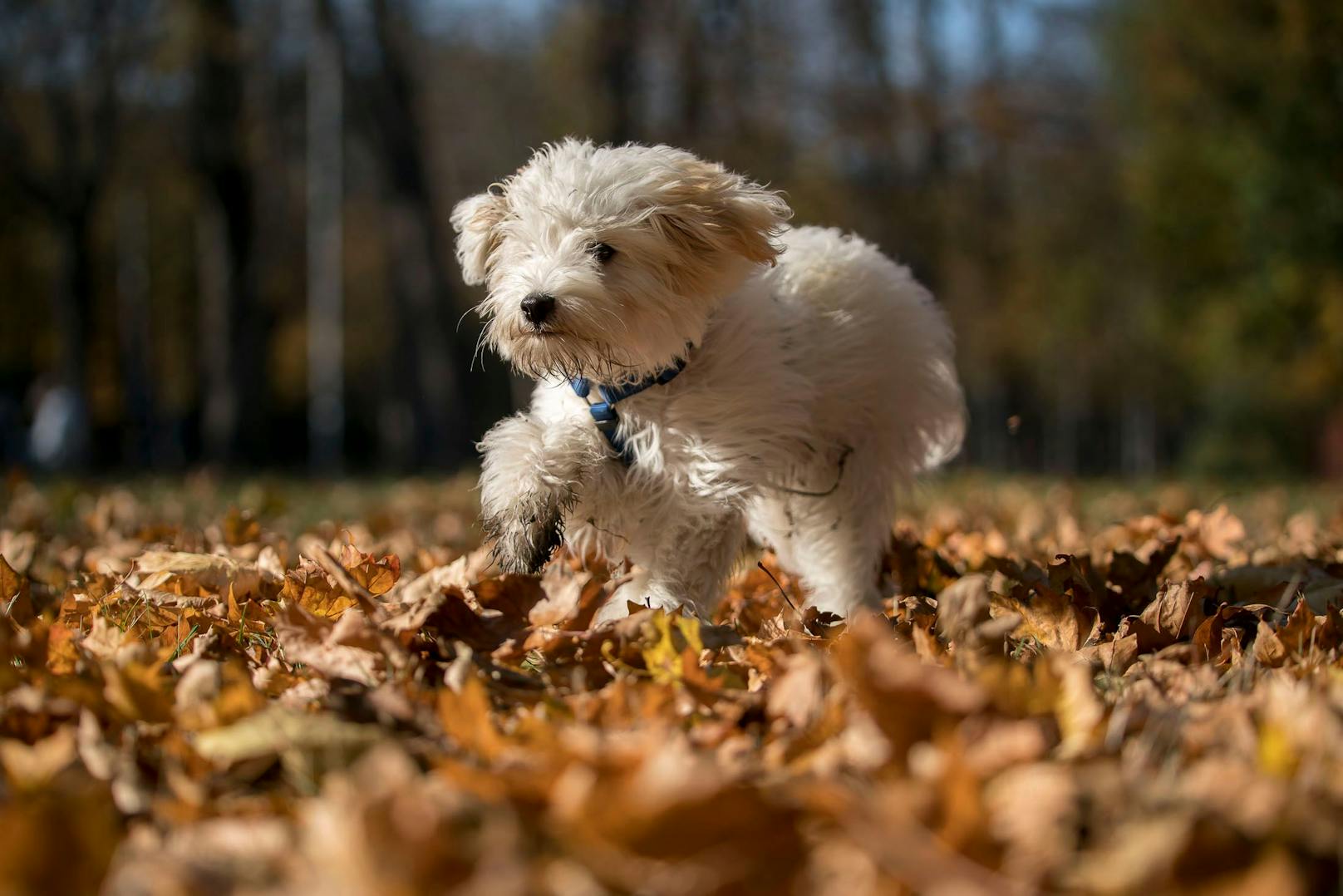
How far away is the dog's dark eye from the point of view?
3.80m

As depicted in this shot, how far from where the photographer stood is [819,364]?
4.21 meters

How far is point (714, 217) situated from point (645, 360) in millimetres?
514

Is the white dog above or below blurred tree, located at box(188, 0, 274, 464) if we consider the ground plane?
above

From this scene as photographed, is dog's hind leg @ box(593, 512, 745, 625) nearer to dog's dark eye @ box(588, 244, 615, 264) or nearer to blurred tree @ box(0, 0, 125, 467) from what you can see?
dog's dark eye @ box(588, 244, 615, 264)

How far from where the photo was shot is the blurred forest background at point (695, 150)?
1867 cm

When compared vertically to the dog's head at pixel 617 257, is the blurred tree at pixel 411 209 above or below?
below

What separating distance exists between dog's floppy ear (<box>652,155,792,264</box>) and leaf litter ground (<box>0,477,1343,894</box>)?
1091 mm

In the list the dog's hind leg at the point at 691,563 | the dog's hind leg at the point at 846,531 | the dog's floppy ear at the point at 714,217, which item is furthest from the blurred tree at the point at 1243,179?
the dog's hind leg at the point at 691,563

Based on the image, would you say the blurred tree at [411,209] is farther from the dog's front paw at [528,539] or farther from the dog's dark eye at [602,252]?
the dog's front paw at [528,539]

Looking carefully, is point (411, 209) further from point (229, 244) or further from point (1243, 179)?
point (1243, 179)

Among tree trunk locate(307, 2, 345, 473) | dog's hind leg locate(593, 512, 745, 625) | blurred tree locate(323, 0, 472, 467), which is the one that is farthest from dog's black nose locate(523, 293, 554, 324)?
tree trunk locate(307, 2, 345, 473)

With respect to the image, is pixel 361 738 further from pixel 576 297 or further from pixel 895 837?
pixel 576 297

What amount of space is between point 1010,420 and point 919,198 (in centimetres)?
2170

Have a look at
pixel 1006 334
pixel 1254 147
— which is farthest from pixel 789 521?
pixel 1006 334
